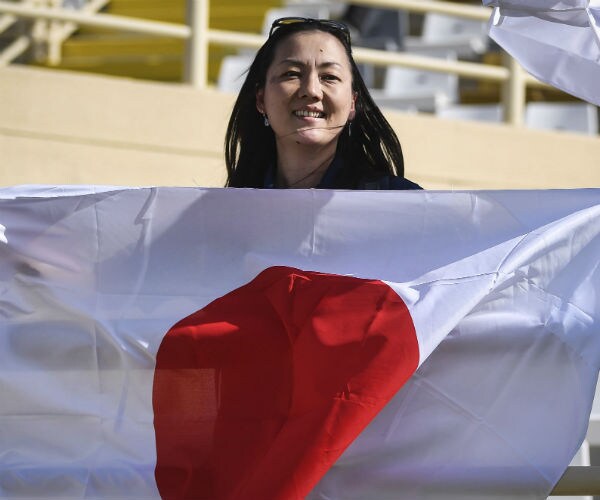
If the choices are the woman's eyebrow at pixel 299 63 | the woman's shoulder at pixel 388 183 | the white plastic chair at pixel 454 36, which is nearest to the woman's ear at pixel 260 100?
the woman's eyebrow at pixel 299 63

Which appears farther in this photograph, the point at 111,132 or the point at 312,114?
the point at 111,132

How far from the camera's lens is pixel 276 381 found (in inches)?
83.6

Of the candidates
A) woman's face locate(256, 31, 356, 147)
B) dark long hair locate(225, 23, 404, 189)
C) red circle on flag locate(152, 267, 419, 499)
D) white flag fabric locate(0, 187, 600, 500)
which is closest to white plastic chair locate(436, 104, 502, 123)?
dark long hair locate(225, 23, 404, 189)

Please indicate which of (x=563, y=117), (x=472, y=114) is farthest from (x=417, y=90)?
(x=563, y=117)

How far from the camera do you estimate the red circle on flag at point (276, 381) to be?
2.02 meters

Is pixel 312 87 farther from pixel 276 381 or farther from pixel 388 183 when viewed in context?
pixel 276 381

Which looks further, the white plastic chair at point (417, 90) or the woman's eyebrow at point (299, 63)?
the white plastic chair at point (417, 90)

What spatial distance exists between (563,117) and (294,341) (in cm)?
428

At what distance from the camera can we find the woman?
2453 millimetres

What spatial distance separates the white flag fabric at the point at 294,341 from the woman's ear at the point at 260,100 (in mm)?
319

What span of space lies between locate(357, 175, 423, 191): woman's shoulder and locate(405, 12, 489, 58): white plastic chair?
460 centimetres

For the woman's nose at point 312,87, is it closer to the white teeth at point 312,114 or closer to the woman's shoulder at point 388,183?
the white teeth at point 312,114

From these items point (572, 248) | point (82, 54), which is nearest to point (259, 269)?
point (572, 248)

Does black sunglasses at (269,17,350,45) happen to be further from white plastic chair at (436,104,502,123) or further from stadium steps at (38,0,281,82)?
stadium steps at (38,0,281,82)
